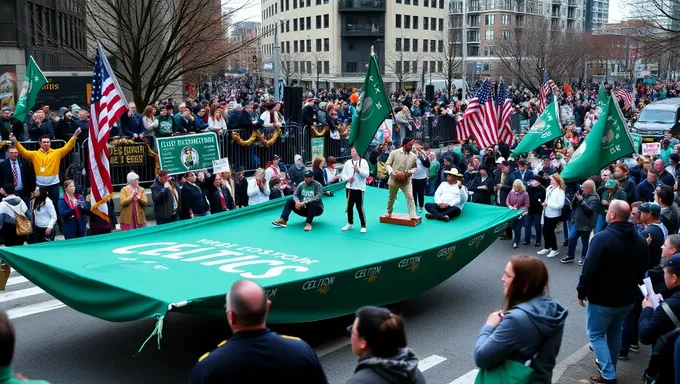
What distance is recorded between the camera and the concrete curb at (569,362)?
8719 mm

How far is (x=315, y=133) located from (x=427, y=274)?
1190cm

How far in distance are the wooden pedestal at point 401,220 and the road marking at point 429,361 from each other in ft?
11.5

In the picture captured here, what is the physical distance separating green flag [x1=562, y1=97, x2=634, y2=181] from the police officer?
9.81m

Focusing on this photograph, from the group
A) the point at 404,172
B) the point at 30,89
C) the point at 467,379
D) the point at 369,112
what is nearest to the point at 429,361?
the point at 467,379

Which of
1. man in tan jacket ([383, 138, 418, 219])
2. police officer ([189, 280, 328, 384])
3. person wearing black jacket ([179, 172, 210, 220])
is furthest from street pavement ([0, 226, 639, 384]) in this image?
police officer ([189, 280, 328, 384])

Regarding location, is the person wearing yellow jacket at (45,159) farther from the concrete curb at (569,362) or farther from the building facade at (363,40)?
the building facade at (363,40)

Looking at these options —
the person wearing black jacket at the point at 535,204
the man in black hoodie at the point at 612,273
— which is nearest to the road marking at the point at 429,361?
the man in black hoodie at the point at 612,273

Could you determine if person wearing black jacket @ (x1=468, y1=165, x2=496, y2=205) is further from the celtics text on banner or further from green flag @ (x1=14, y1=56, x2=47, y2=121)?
green flag @ (x1=14, y1=56, x2=47, y2=121)

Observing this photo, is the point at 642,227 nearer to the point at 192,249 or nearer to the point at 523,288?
the point at 523,288

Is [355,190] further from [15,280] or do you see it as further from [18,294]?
[15,280]

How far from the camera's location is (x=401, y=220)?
1273 cm

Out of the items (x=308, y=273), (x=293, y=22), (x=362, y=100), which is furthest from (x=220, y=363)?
(x=293, y=22)

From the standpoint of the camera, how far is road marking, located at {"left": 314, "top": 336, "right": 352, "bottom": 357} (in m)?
9.58

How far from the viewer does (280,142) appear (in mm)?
21062
